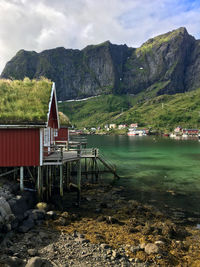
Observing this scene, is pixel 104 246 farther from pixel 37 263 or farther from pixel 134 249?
pixel 37 263

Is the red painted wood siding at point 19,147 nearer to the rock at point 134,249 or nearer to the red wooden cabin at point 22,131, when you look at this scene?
the red wooden cabin at point 22,131

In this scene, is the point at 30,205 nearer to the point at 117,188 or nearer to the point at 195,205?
the point at 117,188

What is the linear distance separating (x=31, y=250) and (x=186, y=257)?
810 centimetres

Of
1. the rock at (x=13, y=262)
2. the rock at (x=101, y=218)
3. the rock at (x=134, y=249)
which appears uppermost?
the rock at (x=13, y=262)

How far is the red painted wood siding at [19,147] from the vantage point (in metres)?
18.3

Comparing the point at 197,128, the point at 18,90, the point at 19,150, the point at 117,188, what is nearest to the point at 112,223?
the point at 19,150

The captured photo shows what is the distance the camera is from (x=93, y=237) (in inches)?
522

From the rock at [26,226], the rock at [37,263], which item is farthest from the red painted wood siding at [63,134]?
the rock at [37,263]

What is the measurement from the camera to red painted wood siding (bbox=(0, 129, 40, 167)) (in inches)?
720

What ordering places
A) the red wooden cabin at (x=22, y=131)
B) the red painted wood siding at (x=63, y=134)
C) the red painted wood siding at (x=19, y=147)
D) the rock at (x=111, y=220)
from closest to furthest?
the rock at (x=111, y=220)
the red wooden cabin at (x=22, y=131)
the red painted wood siding at (x=19, y=147)
the red painted wood siding at (x=63, y=134)

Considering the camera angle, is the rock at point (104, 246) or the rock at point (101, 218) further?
the rock at point (101, 218)

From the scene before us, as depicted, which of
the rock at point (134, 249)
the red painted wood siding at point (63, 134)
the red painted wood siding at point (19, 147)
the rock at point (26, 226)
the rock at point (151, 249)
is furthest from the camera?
the red painted wood siding at point (63, 134)

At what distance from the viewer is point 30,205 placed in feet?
57.6

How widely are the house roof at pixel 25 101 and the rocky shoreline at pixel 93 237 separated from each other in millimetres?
5713
